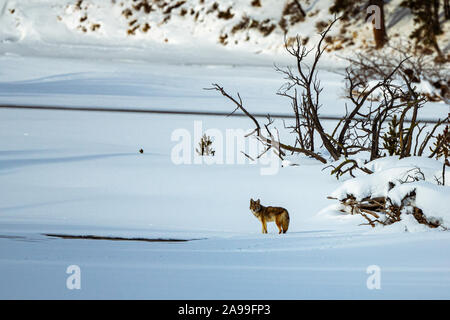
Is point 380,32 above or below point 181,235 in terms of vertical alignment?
above

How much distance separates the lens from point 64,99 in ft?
47.6

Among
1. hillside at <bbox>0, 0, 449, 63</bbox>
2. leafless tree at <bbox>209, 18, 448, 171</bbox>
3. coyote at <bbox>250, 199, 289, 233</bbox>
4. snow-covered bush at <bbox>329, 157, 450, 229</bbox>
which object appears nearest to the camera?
coyote at <bbox>250, 199, 289, 233</bbox>

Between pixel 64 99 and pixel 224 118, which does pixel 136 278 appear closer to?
pixel 224 118

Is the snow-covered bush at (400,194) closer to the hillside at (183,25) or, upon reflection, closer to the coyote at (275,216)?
the coyote at (275,216)

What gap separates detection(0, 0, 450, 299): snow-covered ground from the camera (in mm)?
3303

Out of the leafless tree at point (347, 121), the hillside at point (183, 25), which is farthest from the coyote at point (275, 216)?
the hillside at point (183, 25)

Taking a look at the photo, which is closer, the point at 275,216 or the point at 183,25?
the point at 275,216

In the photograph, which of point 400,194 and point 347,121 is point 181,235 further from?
point 347,121

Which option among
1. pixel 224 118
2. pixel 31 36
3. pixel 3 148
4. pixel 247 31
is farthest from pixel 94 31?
pixel 3 148

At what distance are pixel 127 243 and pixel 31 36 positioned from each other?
2412 cm

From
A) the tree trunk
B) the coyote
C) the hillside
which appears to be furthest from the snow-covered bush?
the hillside

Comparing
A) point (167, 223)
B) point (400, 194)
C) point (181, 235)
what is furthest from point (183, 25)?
point (400, 194)

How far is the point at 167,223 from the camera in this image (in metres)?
5.40

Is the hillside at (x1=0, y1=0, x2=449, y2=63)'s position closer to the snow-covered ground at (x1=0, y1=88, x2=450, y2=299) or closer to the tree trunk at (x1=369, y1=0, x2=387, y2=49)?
the tree trunk at (x1=369, y1=0, x2=387, y2=49)
